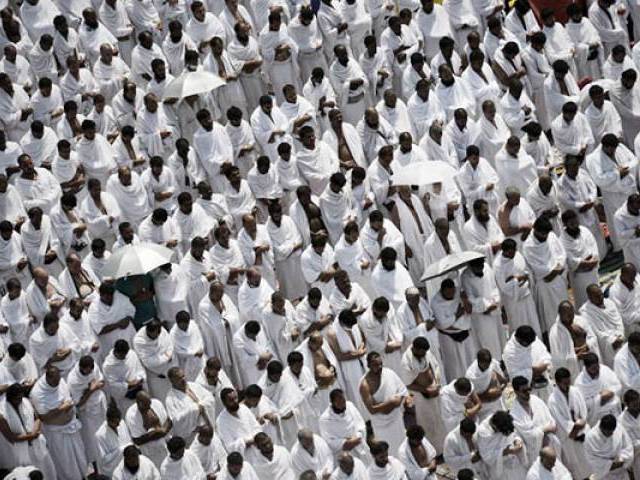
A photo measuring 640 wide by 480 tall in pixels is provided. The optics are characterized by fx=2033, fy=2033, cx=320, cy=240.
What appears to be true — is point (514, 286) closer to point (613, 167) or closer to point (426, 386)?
point (426, 386)

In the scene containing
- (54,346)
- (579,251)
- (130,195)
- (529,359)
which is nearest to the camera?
(529,359)

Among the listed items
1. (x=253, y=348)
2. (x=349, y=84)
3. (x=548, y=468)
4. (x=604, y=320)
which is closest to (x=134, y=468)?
(x=253, y=348)

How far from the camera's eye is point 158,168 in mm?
28703

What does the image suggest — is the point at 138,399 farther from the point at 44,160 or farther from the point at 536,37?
the point at 536,37

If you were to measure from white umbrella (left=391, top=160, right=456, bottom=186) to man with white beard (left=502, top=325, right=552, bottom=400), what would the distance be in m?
2.93

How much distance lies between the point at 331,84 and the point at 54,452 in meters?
7.88

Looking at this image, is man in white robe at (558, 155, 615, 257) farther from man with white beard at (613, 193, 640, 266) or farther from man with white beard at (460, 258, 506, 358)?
man with white beard at (460, 258, 506, 358)

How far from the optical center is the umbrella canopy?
82.4 ft

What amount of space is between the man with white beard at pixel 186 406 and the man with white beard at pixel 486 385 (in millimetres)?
3225

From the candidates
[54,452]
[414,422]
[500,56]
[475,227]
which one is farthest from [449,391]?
[500,56]

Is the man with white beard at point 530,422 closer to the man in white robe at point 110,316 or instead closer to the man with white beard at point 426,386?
the man with white beard at point 426,386

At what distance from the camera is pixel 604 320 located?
25344 millimetres

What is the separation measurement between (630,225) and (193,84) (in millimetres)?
6719

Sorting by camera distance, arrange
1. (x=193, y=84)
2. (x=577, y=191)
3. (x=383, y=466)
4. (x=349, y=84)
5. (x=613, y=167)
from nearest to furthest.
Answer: (x=383, y=466)
(x=577, y=191)
(x=613, y=167)
(x=193, y=84)
(x=349, y=84)
